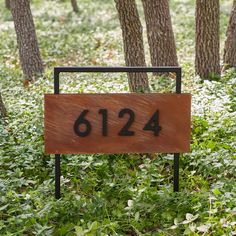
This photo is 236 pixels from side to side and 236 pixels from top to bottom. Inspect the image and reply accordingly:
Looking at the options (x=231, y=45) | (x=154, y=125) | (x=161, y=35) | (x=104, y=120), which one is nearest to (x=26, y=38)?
(x=161, y=35)

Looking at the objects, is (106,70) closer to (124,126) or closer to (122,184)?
(124,126)

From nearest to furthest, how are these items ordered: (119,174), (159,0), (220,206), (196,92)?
(220,206) → (119,174) → (196,92) → (159,0)

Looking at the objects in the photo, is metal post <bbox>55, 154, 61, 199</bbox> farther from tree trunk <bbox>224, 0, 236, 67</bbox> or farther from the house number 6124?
tree trunk <bbox>224, 0, 236, 67</bbox>

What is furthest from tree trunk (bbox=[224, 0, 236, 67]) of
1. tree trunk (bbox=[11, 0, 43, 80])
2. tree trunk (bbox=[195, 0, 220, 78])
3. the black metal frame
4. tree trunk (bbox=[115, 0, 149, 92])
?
the black metal frame

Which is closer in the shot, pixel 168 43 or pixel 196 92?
pixel 196 92

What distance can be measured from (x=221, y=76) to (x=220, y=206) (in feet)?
17.6

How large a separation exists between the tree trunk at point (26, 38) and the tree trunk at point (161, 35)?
3576 mm

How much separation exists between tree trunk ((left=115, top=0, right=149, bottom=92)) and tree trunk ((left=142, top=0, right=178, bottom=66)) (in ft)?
4.91

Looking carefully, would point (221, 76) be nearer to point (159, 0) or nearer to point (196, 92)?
point (196, 92)

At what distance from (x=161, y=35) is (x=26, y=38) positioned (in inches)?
160

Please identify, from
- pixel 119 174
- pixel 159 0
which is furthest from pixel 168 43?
pixel 119 174

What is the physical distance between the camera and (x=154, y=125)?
4492 mm

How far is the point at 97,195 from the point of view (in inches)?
184

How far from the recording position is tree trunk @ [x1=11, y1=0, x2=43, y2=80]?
11.7m
